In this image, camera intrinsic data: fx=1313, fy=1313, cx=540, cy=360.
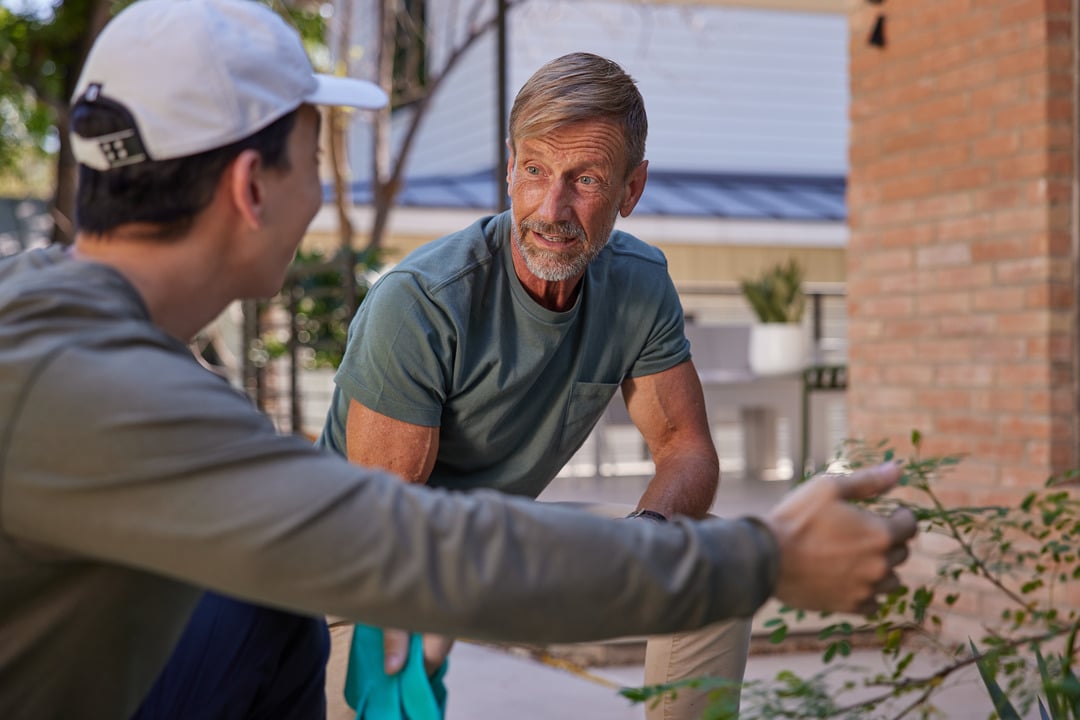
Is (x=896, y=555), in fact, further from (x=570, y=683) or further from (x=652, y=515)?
(x=570, y=683)

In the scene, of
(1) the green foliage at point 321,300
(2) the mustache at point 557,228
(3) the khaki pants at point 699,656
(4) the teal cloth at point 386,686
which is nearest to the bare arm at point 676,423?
(3) the khaki pants at point 699,656

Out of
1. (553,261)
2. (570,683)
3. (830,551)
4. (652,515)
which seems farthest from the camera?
(570,683)

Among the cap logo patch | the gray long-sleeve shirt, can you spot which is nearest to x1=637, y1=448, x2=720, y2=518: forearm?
the gray long-sleeve shirt

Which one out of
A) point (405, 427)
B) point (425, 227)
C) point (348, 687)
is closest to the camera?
point (348, 687)

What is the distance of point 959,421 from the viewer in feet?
14.0

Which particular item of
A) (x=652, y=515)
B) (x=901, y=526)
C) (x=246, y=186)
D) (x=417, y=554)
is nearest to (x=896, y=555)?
(x=901, y=526)

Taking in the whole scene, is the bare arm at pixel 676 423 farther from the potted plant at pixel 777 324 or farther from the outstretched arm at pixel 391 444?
the potted plant at pixel 777 324

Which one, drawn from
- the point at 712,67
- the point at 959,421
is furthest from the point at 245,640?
the point at 712,67

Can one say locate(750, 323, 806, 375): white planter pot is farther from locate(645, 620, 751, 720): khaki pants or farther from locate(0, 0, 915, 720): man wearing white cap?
locate(0, 0, 915, 720): man wearing white cap

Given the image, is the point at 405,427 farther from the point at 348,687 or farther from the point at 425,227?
the point at 425,227

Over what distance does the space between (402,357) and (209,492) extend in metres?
1.25

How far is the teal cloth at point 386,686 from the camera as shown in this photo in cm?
191

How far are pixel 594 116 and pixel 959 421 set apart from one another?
2.35 metres

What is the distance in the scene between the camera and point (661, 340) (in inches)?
103
